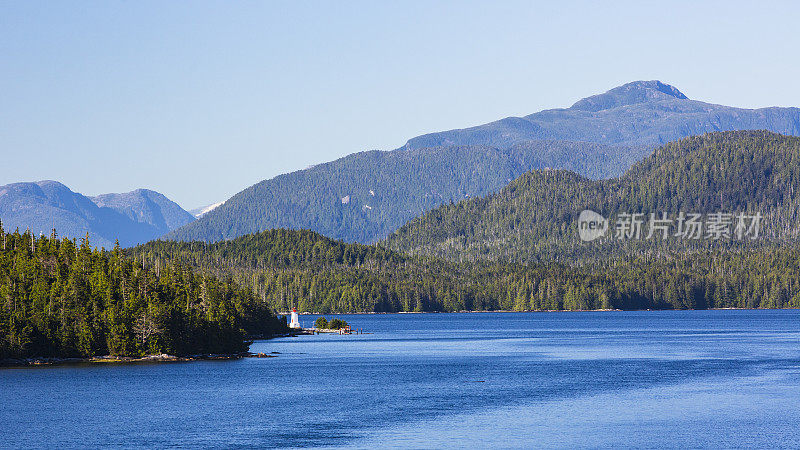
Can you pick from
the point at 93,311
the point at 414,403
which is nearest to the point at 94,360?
the point at 93,311

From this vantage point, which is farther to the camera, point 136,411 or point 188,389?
point 188,389

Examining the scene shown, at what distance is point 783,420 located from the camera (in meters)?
90.6

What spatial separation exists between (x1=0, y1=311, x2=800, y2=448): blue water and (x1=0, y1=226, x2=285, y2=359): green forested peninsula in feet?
18.0

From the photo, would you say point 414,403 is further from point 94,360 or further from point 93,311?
point 94,360

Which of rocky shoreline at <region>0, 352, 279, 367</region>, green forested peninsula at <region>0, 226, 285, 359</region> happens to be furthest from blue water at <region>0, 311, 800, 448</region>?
green forested peninsula at <region>0, 226, 285, 359</region>

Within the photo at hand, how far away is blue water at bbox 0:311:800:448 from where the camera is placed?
84.4 meters

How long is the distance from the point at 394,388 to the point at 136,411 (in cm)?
3332

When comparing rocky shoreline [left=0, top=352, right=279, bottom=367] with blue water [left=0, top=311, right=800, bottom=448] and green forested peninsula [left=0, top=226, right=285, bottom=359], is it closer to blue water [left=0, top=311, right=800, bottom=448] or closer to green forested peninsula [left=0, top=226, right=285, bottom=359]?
green forested peninsula [left=0, top=226, right=285, bottom=359]

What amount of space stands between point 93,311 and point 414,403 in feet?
192

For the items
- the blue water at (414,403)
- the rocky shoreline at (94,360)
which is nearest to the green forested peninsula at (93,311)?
the rocky shoreline at (94,360)

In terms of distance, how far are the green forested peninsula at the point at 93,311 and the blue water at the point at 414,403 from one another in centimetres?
550

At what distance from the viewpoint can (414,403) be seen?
108 metres

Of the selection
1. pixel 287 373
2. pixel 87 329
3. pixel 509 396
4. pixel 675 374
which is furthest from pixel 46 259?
pixel 675 374

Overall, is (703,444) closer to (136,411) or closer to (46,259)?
(136,411)
